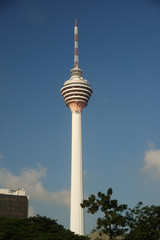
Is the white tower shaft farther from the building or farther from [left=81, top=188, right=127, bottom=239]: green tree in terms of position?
[left=81, top=188, right=127, bottom=239]: green tree

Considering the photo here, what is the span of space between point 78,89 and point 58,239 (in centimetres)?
9261

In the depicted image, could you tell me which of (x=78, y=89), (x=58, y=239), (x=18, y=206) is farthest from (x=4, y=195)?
(x=58, y=239)

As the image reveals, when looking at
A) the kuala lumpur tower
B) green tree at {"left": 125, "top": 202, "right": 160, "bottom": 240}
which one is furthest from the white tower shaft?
green tree at {"left": 125, "top": 202, "right": 160, "bottom": 240}

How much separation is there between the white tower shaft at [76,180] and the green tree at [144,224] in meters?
63.6

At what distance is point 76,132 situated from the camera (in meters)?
143

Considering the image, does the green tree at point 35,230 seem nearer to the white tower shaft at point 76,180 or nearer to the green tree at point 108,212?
the green tree at point 108,212

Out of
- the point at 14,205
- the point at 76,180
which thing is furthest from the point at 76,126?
the point at 14,205

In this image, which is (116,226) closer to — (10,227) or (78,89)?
(10,227)

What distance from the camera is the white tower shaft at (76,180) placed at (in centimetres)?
13125

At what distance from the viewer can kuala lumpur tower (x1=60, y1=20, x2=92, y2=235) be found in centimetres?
13225

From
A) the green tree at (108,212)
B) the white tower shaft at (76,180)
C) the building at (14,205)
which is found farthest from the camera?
the building at (14,205)

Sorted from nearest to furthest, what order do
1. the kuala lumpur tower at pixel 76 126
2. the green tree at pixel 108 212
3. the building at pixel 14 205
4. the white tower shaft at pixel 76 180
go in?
1. the green tree at pixel 108 212
2. the white tower shaft at pixel 76 180
3. the kuala lumpur tower at pixel 76 126
4. the building at pixel 14 205

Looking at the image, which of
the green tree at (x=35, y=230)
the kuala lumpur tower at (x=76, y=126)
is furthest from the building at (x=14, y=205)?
the green tree at (x=35, y=230)

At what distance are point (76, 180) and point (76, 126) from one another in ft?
72.1
